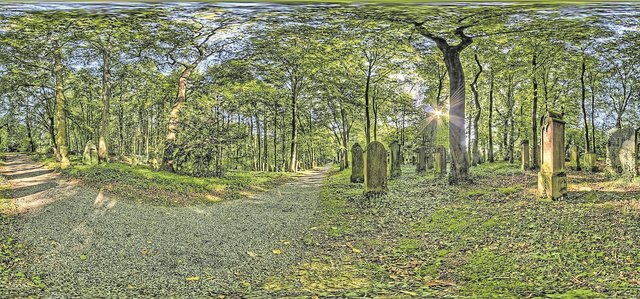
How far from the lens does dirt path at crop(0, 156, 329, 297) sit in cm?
206

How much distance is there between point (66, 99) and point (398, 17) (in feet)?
7.39

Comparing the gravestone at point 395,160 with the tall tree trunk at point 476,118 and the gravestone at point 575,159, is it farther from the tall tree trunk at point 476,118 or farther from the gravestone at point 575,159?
the gravestone at point 575,159

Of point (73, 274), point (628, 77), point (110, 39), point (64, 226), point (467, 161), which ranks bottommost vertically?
point (73, 274)

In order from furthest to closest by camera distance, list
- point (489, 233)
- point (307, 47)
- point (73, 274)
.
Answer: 1. point (307, 47)
2. point (489, 233)
3. point (73, 274)

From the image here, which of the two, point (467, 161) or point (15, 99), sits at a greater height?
point (15, 99)

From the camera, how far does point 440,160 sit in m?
2.32

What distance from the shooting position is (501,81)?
2.33 meters

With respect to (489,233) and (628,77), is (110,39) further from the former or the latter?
(628,77)

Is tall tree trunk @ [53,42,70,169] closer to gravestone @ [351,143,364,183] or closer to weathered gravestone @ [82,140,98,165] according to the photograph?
weathered gravestone @ [82,140,98,165]

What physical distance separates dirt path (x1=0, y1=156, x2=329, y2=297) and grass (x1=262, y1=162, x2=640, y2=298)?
0.70ft

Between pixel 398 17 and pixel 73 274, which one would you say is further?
pixel 398 17

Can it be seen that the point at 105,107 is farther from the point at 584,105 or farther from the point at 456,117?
the point at 584,105

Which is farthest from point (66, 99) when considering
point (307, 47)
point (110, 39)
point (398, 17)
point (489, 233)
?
point (489, 233)

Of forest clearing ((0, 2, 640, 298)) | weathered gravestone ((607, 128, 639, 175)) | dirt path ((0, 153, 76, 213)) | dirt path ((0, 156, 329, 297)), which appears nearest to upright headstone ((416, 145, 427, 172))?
forest clearing ((0, 2, 640, 298))
